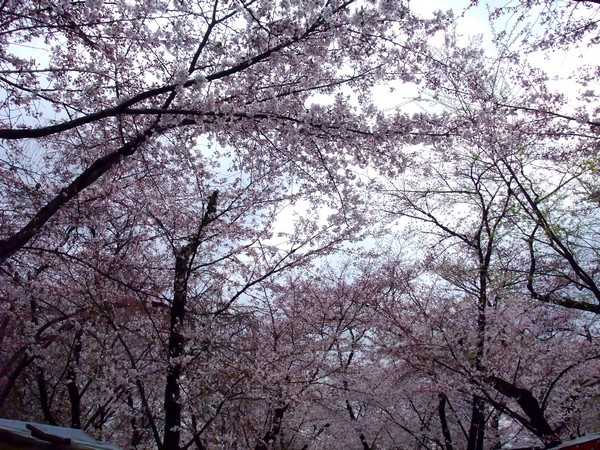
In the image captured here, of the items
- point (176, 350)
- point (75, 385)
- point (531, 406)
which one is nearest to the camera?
point (176, 350)

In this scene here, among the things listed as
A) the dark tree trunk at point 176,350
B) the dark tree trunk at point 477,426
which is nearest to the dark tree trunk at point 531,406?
the dark tree trunk at point 477,426

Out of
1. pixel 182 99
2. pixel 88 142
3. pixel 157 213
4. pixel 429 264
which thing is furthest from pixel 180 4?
pixel 429 264

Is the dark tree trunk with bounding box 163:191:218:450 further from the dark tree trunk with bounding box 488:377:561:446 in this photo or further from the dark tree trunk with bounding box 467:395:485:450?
the dark tree trunk with bounding box 467:395:485:450

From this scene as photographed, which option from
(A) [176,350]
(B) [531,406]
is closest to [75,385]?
(A) [176,350]

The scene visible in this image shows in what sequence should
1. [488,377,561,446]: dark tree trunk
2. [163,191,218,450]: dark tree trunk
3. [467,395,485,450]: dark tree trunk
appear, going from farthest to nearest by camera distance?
[467,395,485,450]: dark tree trunk
[488,377,561,446]: dark tree trunk
[163,191,218,450]: dark tree trunk

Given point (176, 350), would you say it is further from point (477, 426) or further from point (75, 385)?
point (477, 426)

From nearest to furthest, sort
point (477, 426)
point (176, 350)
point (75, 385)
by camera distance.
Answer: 1. point (176, 350)
2. point (75, 385)
3. point (477, 426)

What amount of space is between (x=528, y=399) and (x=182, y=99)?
276 inches

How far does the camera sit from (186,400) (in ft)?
21.0

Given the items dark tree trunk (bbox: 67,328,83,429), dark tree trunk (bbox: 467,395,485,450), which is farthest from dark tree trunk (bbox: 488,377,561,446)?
dark tree trunk (bbox: 67,328,83,429)

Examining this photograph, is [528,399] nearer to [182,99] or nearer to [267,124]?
[267,124]

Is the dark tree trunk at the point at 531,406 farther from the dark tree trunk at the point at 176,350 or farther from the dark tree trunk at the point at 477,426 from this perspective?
the dark tree trunk at the point at 176,350

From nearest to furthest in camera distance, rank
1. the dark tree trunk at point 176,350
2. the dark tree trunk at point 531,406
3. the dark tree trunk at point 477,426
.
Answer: the dark tree trunk at point 176,350 < the dark tree trunk at point 531,406 < the dark tree trunk at point 477,426

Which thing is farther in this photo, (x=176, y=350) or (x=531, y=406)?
(x=531, y=406)
